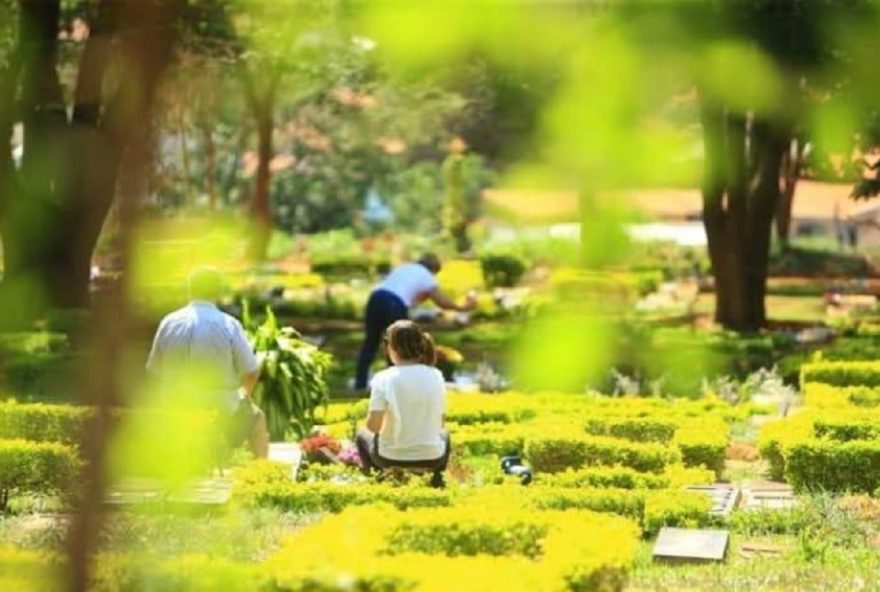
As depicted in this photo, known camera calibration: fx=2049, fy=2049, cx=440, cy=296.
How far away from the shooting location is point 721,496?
11812 millimetres

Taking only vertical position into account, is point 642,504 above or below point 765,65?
below

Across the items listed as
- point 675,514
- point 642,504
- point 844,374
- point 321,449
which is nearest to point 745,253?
point 844,374

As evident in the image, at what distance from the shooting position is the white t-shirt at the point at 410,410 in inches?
427

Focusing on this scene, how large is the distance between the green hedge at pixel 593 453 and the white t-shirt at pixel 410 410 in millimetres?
1660

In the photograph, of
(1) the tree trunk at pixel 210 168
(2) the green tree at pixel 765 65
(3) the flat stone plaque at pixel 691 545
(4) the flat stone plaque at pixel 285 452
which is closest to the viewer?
(2) the green tree at pixel 765 65

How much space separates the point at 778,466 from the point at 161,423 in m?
10.8

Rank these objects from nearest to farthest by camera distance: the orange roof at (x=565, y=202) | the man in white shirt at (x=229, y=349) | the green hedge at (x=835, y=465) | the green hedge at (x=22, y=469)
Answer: the orange roof at (x=565, y=202) → the green hedge at (x=22, y=469) → the man in white shirt at (x=229, y=349) → the green hedge at (x=835, y=465)

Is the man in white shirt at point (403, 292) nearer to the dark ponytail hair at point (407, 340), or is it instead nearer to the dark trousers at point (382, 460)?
the dark trousers at point (382, 460)

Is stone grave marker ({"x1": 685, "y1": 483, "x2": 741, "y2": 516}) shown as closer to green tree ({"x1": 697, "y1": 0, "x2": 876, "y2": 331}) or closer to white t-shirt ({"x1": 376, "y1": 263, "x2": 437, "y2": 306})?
white t-shirt ({"x1": 376, "y1": 263, "x2": 437, "y2": 306})

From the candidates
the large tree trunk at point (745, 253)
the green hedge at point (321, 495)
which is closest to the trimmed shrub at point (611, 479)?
the green hedge at point (321, 495)

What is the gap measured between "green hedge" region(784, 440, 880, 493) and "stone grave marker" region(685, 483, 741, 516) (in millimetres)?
417

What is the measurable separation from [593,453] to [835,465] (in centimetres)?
145

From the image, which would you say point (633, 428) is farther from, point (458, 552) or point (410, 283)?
point (458, 552)

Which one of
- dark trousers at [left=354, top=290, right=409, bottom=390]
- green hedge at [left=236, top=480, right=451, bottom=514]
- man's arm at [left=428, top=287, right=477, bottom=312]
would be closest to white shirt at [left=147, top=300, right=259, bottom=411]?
green hedge at [left=236, top=480, right=451, bottom=514]
